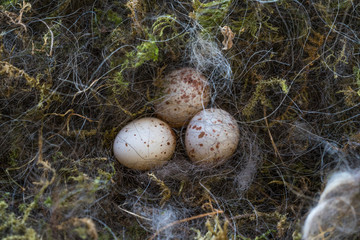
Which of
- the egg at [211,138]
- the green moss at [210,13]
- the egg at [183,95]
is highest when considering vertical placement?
the green moss at [210,13]

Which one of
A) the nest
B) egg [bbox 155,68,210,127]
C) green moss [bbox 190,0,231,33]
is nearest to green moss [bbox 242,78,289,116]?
the nest

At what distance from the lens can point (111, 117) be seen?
5.34ft

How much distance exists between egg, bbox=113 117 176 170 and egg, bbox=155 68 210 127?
8 cm

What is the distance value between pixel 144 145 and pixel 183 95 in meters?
0.27

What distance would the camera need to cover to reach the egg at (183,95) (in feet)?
5.12

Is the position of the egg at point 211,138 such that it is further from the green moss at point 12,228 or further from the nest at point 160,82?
the green moss at point 12,228

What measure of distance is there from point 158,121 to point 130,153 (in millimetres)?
189

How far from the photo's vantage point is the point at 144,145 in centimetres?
150

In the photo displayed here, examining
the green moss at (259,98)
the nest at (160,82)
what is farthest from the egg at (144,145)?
the green moss at (259,98)

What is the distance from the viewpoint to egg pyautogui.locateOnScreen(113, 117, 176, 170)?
1.50 m

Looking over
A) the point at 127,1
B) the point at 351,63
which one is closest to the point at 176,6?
the point at 127,1

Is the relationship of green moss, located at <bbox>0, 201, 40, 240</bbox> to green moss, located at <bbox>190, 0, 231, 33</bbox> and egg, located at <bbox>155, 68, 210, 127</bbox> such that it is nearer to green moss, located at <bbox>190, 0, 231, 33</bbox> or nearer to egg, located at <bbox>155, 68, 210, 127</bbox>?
egg, located at <bbox>155, 68, 210, 127</bbox>

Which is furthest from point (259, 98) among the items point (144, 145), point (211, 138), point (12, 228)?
point (12, 228)

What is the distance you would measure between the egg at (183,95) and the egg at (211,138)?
2.2 inches
